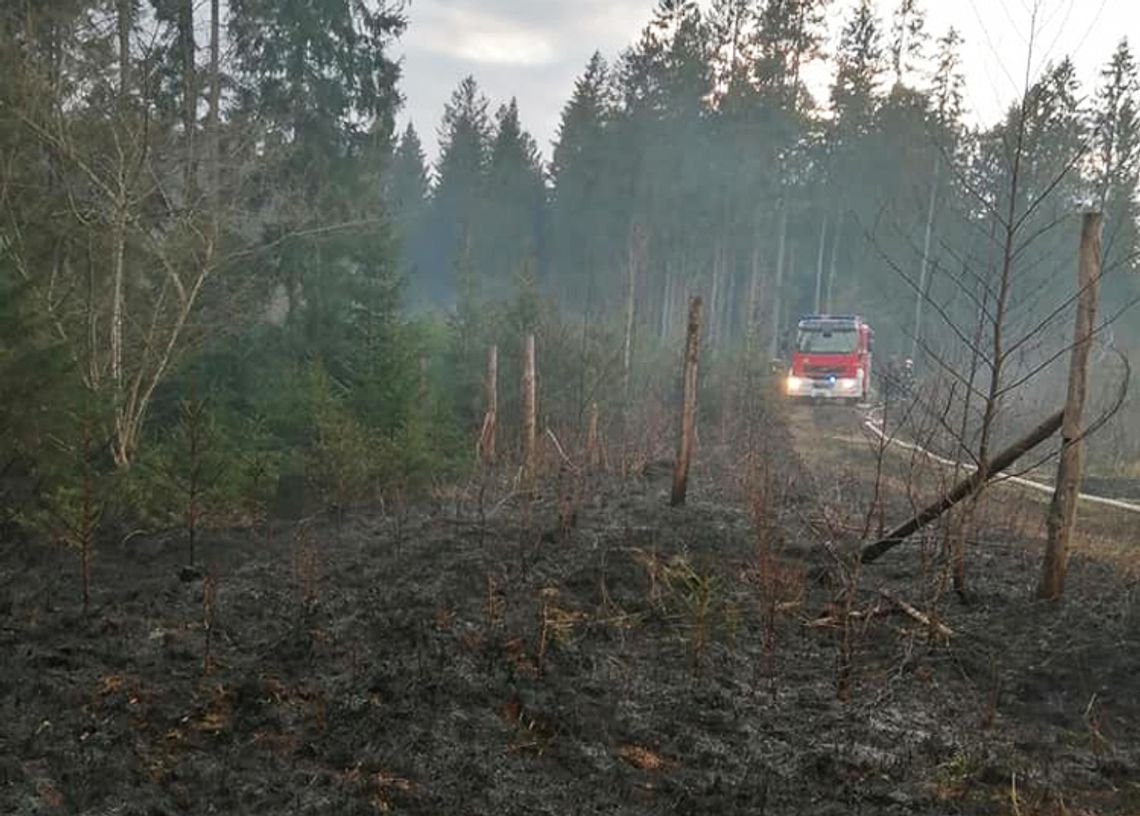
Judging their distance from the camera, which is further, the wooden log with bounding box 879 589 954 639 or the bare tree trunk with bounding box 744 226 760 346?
the bare tree trunk with bounding box 744 226 760 346

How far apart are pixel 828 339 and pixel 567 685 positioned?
67.7ft

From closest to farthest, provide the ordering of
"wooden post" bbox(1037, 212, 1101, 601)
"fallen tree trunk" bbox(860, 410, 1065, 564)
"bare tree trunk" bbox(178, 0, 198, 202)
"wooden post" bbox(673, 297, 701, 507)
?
"wooden post" bbox(1037, 212, 1101, 601) → "fallen tree trunk" bbox(860, 410, 1065, 564) → "wooden post" bbox(673, 297, 701, 507) → "bare tree trunk" bbox(178, 0, 198, 202)

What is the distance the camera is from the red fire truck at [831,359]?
78.6 ft

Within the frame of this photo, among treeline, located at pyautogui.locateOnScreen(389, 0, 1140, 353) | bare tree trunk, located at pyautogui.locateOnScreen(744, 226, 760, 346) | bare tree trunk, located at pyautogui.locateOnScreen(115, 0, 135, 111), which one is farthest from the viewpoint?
treeline, located at pyautogui.locateOnScreen(389, 0, 1140, 353)

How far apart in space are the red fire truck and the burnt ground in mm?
16069

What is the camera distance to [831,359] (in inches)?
952

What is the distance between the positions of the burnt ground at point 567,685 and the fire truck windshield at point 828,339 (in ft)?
52.6

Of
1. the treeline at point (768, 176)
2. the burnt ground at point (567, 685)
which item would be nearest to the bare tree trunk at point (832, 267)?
the treeline at point (768, 176)

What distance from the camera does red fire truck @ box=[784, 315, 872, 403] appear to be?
24.0 meters

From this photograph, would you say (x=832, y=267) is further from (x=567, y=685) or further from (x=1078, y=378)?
(x=567, y=685)

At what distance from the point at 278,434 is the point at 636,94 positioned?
33.2 m

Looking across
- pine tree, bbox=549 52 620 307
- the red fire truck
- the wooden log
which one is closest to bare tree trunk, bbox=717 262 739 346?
pine tree, bbox=549 52 620 307

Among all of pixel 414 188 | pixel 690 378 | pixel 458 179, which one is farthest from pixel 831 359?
pixel 414 188

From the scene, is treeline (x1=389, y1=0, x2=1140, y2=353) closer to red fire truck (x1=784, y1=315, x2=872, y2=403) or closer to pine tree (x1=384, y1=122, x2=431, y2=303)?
red fire truck (x1=784, y1=315, x2=872, y2=403)
